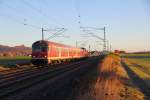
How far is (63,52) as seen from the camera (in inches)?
2537

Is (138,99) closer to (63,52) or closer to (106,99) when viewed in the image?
(106,99)

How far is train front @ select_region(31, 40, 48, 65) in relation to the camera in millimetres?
51562

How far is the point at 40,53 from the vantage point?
52125mm

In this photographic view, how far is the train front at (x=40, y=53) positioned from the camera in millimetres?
51562

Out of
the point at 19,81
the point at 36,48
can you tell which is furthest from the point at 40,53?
the point at 19,81

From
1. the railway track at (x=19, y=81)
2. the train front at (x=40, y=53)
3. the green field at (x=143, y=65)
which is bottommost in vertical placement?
the railway track at (x=19, y=81)

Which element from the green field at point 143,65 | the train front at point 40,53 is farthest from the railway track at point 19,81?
the green field at point 143,65

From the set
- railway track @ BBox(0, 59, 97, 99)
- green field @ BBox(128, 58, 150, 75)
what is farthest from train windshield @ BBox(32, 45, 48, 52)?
railway track @ BBox(0, 59, 97, 99)

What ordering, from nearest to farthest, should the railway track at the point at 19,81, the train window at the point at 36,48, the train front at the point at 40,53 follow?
1. the railway track at the point at 19,81
2. the train front at the point at 40,53
3. the train window at the point at 36,48

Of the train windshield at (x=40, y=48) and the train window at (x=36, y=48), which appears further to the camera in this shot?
the train window at (x=36, y=48)

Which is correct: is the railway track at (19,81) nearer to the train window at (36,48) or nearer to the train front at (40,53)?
the train front at (40,53)

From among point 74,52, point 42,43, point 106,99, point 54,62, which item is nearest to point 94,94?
point 106,99

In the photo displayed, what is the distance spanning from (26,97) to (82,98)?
253 cm

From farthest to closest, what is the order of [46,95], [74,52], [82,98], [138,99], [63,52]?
[74,52] → [63,52] → [138,99] → [46,95] → [82,98]
